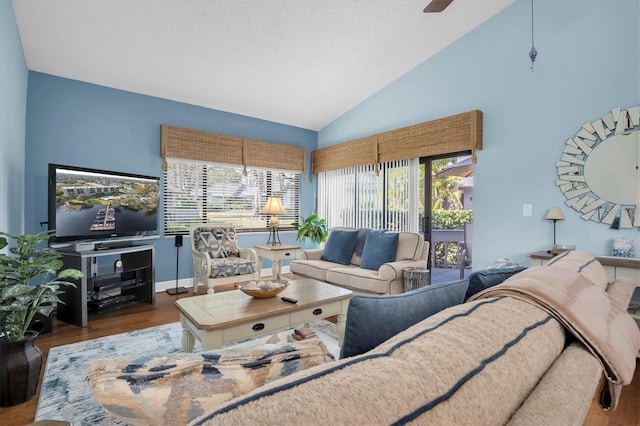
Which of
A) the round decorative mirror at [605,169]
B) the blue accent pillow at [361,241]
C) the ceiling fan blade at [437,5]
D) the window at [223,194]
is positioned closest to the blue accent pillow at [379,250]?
the blue accent pillow at [361,241]

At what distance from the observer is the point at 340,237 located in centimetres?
434

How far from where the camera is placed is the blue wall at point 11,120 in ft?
7.84

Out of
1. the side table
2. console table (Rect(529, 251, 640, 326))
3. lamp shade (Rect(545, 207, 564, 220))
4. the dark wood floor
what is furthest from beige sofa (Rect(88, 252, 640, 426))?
the side table

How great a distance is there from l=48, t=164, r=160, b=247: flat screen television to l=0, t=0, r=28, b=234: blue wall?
1.01ft

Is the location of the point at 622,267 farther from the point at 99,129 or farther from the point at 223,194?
the point at 99,129

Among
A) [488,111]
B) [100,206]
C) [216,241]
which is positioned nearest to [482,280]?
[488,111]

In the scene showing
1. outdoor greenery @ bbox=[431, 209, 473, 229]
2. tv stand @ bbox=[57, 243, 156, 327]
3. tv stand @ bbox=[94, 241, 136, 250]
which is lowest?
tv stand @ bbox=[57, 243, 156, 327]

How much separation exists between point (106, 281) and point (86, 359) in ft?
4.42

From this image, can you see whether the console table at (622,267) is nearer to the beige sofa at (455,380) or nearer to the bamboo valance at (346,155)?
the beige sofa at (455,380)

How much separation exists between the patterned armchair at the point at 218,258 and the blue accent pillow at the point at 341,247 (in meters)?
1.00

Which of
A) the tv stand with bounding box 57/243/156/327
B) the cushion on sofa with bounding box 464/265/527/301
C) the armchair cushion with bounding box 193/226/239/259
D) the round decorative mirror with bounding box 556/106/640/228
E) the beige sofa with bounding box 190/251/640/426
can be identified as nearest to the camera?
the beige sofa with bounding box 190/251/640/426

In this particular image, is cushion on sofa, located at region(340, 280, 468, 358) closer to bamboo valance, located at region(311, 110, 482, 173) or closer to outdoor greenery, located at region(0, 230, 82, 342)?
outdoor greenery, located at region(0, 230, 82, 342)

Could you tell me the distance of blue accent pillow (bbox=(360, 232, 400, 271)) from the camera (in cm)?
371

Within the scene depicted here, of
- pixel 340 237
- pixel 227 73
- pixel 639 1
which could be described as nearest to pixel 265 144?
pixel 227 73
